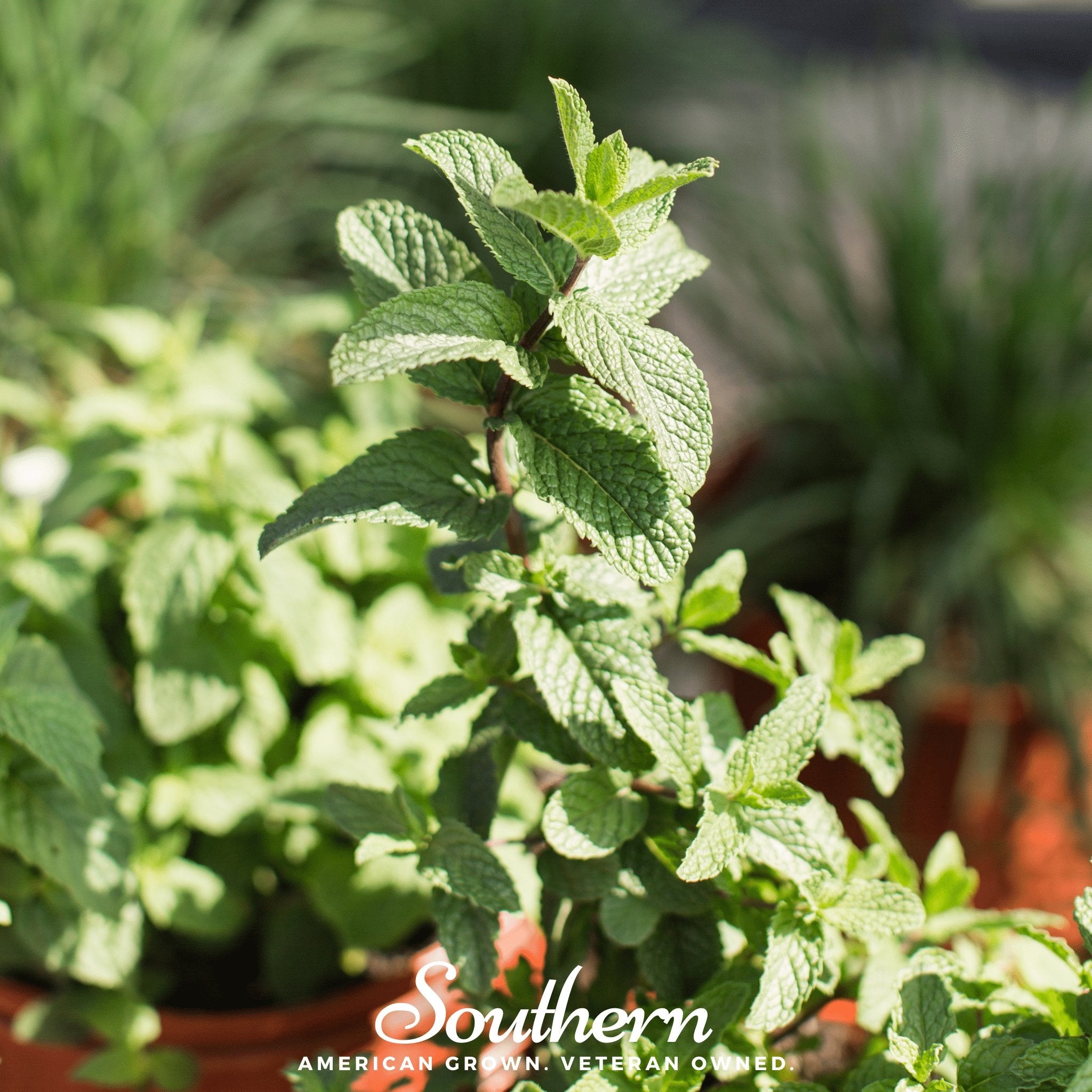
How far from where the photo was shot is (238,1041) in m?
0.76

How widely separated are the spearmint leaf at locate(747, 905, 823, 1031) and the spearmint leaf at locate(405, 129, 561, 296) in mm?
298

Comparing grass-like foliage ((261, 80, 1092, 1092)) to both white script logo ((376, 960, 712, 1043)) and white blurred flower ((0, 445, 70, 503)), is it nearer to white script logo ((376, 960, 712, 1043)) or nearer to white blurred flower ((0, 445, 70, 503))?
white script logo ((376, 960, 712, 1043))

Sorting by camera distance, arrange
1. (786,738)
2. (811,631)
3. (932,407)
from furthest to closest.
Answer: (932,407)
(811,631)
(786,738)

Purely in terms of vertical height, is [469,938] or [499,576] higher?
[499,576]

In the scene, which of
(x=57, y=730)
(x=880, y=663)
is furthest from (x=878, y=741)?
(x=57, y=730)

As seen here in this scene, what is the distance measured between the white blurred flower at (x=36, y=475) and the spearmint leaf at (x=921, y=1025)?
0.74 m

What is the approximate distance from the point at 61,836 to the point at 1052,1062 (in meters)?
0.50

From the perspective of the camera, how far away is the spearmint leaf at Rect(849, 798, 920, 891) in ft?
1.86

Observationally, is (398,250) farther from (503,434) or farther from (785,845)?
(785,845)

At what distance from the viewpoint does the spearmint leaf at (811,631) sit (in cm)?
58

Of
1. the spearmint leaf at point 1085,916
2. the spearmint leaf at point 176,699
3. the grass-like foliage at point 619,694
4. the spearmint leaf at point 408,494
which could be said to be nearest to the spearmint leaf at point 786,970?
the grass-like foliage at point 619,694

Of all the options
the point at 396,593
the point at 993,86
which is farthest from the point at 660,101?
the point at 396,593

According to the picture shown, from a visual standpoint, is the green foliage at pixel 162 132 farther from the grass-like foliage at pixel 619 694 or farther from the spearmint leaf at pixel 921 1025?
the spearmint leaf at pixel 921 1025

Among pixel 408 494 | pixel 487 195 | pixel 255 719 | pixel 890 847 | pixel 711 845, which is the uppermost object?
pixel 487 195
